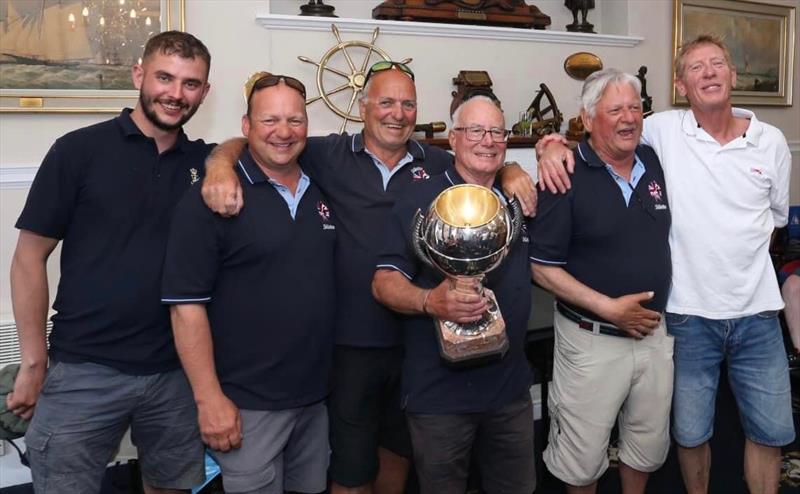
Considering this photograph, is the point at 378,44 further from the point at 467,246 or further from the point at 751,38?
the point at 751,38

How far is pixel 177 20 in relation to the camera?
10.4 ft

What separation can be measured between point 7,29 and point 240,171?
6.35ft

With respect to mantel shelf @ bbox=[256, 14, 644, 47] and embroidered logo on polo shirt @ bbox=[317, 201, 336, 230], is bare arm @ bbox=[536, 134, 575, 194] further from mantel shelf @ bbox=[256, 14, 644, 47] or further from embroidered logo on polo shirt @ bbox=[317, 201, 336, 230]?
mantel shelf @ bbox=[256, 14, 644, 47]

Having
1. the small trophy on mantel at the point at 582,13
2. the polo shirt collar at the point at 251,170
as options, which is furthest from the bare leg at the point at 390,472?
the small trophy on mantel at the point at 582,13

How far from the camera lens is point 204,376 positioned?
166cm

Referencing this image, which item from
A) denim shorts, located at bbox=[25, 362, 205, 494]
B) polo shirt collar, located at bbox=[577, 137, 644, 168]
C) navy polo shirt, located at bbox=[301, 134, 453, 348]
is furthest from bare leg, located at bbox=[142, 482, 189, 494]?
polo shirt collar, located at bbox=[577, 137, 644, 168]

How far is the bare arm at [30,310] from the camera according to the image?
5.69ft

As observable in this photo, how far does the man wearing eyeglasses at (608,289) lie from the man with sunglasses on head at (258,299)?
2.39 ft

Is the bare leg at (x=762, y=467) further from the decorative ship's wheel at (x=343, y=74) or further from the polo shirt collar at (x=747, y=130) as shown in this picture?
the decorative ship's wheel at (x=343, y=74)

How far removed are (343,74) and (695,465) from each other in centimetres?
258

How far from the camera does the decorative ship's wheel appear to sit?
3537 mm

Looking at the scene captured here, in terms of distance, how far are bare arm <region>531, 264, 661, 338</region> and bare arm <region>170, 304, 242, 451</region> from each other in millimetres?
1000

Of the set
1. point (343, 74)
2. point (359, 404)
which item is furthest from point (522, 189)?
point (343, 74)

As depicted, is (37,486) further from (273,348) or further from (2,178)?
(2,178)
